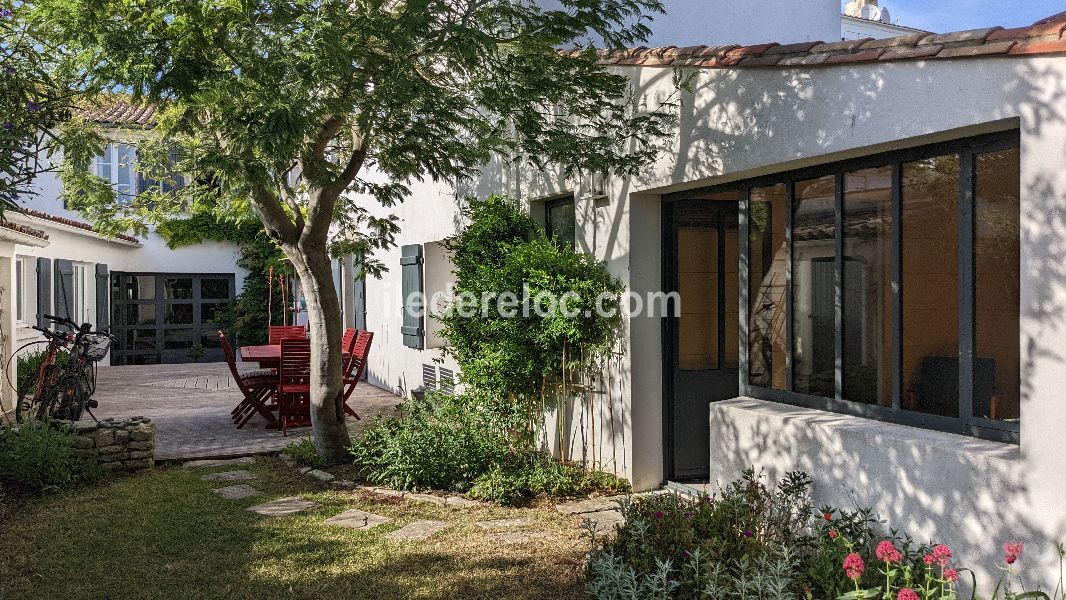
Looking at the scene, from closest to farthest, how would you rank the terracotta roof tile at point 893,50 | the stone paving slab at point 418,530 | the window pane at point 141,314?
the terracotta roof tile at point 893,50 < the stone paving slab at point 418,530 < the window pane at point 141,314

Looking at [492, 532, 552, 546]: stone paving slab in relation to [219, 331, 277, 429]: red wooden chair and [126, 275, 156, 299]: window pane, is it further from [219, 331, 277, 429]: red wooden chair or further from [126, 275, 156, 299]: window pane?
[126, 275, 156, 299]: window pane

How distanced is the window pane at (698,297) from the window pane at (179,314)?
15.5 metres

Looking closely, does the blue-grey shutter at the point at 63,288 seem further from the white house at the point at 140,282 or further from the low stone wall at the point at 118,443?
the low stone wall at the point at 118,443

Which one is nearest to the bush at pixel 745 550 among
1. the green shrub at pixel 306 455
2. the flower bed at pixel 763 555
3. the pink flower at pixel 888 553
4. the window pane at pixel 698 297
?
the flower bed at pixel 763 555

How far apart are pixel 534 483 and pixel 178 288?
15.2 m

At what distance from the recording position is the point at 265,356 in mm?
9406

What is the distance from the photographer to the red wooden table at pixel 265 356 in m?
9.11

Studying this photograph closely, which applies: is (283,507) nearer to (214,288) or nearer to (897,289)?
(897,289)

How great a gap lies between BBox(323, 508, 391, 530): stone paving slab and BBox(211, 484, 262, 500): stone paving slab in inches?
41.8

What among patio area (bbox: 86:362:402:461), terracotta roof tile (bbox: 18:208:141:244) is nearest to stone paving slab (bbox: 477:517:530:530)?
patio area (bbox: 86:362:402:461)

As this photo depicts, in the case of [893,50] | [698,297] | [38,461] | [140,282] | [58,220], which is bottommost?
[38,461]

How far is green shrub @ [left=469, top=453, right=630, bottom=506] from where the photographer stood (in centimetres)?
576

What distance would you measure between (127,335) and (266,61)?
15405mm

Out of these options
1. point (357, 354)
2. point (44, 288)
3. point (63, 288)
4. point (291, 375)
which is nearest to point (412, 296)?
point (357, 354)
